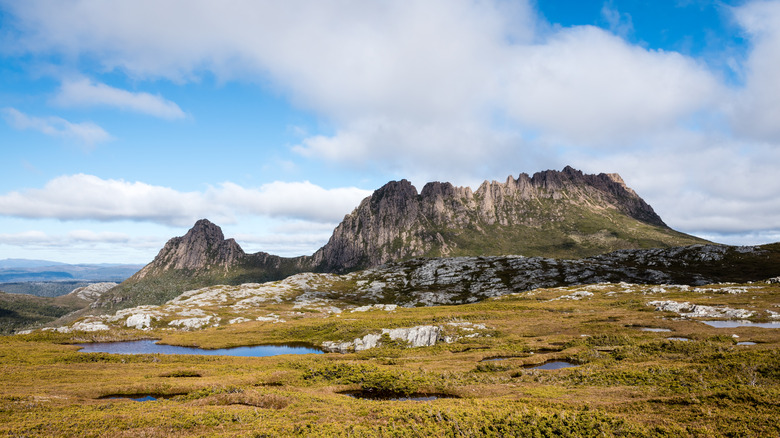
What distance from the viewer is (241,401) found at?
35281mm

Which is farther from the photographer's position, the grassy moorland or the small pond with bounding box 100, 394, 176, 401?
the small pond with bounding box 100, 394, 176, 401

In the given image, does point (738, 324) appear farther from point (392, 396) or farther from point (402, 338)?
point (392, 396)

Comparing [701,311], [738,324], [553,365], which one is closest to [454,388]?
[553,365]

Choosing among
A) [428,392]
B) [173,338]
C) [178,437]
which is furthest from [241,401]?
[173,338]

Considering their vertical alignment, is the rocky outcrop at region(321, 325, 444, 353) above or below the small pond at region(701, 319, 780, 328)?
below

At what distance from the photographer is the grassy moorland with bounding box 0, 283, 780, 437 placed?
82.6 ft

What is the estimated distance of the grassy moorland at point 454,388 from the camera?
2519 cm

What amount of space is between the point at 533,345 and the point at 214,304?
6878 inches

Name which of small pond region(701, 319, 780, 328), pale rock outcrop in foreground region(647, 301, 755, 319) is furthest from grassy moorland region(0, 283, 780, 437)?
small pond region(701, 319, 780, 328)

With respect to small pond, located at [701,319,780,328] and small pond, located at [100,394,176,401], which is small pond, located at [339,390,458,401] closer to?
small pond, located at [100,394,176,401]

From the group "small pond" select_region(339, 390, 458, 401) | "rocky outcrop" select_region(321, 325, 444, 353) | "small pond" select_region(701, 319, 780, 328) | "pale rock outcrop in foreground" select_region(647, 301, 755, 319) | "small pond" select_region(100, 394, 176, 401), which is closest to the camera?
"small pond" select_region(339, 390, 458, 401)

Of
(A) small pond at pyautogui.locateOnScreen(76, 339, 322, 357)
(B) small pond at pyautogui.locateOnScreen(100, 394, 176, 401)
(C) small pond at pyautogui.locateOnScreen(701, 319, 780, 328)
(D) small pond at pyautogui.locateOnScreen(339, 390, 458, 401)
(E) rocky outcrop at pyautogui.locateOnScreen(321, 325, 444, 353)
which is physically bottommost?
(A) small pond at pyautogui.locateOnScreen(76, 339, 322, 357)

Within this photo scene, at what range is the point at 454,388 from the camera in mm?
39406

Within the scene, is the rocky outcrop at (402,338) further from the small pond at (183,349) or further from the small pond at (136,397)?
the small pond at (136,397)
